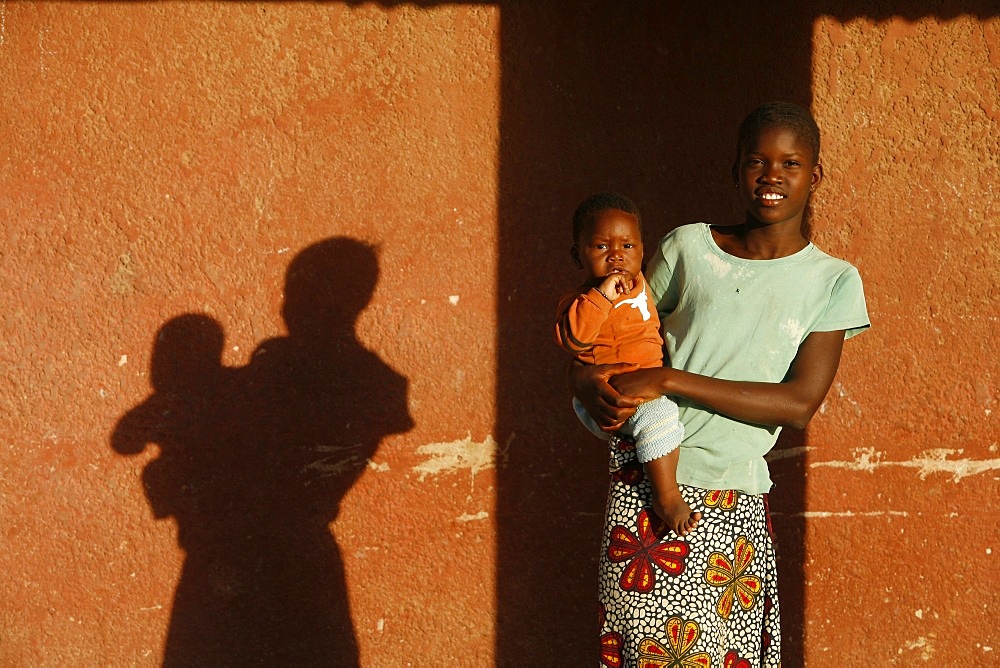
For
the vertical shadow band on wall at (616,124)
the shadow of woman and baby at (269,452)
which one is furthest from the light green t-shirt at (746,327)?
the shadow of woman and baby at (269,452)

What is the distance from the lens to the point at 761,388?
196 centimetres

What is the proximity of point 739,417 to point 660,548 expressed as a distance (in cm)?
33

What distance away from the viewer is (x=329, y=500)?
2.93 meters

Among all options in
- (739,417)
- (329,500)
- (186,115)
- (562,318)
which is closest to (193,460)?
(329,500)

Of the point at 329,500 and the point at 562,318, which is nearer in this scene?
the point at 562,318

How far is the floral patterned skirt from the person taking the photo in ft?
6.57

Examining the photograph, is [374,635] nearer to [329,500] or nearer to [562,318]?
[329,500]

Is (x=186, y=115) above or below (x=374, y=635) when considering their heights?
above

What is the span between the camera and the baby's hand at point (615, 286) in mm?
1972

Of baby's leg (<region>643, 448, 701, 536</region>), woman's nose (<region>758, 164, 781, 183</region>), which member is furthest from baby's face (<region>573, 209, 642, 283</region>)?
baby's leg (<region>643, 448, 701, 536</region>)

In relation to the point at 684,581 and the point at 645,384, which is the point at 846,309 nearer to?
the point at 645,384

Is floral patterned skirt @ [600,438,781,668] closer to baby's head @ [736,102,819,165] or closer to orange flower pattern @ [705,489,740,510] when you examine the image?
orange flower pattern @ [705,489,740,510]

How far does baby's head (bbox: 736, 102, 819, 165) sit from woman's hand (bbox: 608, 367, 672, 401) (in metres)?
0.52

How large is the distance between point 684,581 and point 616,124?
1.47 metres
